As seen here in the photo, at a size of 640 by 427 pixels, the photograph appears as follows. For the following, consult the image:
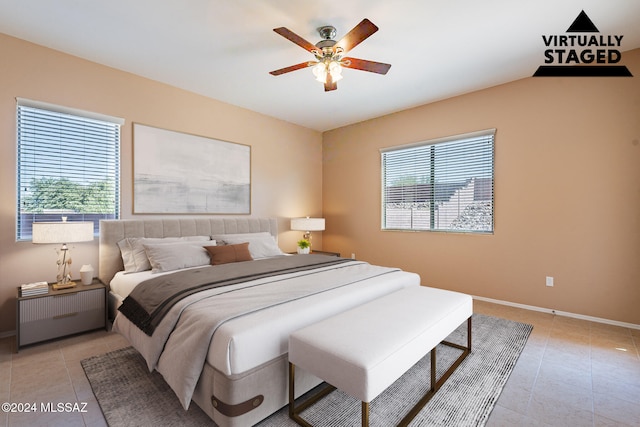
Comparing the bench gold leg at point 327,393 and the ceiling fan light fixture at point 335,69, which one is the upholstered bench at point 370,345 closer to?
the bench gold leg at point 327,393

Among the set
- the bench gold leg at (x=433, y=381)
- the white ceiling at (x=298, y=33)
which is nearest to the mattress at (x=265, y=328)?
the bench gold leg at (x=433, y=381)

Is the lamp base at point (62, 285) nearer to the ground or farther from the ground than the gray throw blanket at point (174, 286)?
nearer to the ground

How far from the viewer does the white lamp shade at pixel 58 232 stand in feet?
8.39

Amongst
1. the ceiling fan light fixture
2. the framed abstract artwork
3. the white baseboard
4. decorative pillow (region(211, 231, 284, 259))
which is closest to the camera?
the ceiling fan light fixture

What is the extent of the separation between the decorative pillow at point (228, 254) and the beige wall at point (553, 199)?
261 centimetres

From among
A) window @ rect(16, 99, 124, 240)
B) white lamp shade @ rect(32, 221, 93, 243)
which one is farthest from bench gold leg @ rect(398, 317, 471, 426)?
window @ rect(16, 99, 124, 240)

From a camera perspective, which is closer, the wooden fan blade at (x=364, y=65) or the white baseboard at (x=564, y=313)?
the wooden fan blade at (x=364, y=65)

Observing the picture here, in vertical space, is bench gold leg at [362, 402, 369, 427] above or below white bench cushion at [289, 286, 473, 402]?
below

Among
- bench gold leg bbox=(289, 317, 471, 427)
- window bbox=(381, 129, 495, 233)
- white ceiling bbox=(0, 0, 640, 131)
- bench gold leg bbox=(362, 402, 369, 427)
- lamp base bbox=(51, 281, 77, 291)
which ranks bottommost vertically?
bench gold leg bbox=(289, 317, 471, 427)

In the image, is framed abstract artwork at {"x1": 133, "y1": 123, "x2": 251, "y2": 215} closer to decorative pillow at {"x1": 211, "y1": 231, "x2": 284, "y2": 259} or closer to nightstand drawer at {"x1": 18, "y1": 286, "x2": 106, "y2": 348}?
decorative pillow at {"x1": 211, "y1": 231, "x2": 284, "y2": 259}

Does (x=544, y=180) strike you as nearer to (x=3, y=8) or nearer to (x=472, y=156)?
(x=472, y=156)

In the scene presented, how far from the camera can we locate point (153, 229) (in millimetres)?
3459

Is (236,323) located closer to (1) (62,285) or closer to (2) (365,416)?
(2) (365,416)

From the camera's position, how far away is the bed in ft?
4.99
